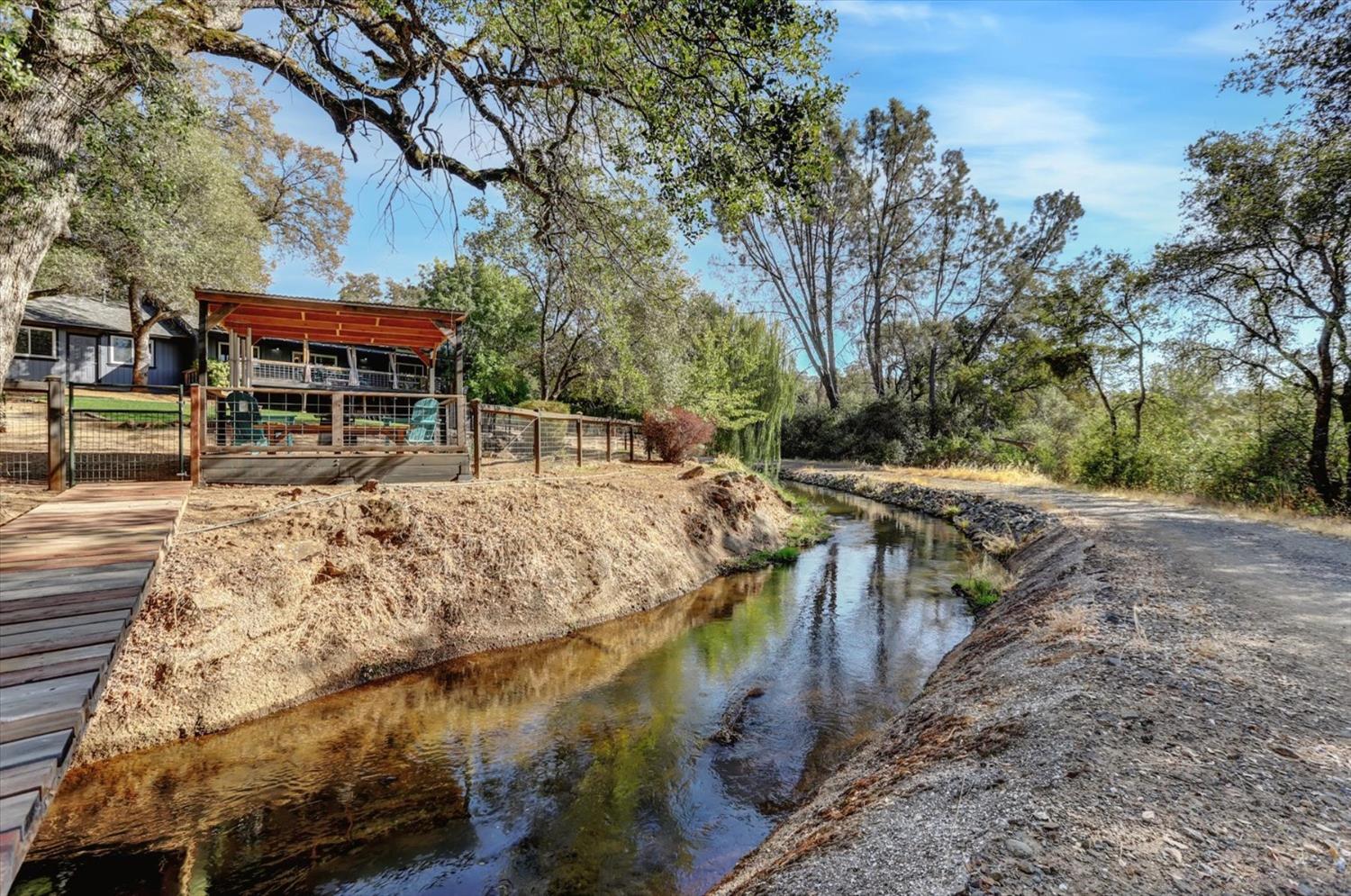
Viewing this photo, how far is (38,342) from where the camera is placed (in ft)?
65.3

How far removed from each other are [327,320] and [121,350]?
19709 mm

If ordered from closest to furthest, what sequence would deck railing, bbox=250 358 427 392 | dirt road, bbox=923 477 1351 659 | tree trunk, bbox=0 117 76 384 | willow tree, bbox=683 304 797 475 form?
1. dirt road, bbox=923 477 1351 659
2. tree trunk, bbox=0 117 76 384
3. deck railing, bbox=250 358 427 392
4. willow tree, bbox=683 304 797 475

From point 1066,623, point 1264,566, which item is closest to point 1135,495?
point 1264,566

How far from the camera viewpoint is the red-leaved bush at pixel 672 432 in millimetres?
15297

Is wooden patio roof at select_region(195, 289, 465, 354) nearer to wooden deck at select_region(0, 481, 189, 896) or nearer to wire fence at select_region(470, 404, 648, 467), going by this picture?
wire fence at select_region(470, 404, 648, 467)

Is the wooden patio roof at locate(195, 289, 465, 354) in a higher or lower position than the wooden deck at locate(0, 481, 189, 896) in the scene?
higher

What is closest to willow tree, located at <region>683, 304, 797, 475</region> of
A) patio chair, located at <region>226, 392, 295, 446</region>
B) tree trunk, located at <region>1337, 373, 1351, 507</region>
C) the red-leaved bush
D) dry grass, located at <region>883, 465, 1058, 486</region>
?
the red-leaved bush

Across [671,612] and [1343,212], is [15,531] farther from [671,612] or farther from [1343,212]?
[1343,212]

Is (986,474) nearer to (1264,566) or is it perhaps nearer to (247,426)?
(1264,566)

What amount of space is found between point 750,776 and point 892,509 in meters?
14.5

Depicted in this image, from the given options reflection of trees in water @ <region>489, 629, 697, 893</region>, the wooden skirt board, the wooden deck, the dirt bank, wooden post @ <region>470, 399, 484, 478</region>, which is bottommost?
reflection of trees in water @ <region>489, 629, 697, 893</region>

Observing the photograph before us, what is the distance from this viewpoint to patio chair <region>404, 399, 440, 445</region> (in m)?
9.05

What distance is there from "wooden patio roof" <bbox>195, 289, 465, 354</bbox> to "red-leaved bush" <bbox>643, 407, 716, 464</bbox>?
5.93 m

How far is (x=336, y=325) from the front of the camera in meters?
10.2
